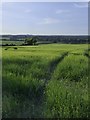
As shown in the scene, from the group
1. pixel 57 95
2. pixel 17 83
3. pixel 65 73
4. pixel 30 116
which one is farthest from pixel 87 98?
pixel 65 73

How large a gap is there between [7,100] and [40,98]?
1251mm

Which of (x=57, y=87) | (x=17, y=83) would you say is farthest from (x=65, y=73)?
(x=57, y=87)

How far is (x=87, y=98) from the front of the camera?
6449mm

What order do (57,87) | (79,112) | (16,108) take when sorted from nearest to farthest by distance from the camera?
(79,112) < (16,108) < (57,87)

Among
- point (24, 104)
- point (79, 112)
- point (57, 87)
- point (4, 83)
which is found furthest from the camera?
point (4, 83)

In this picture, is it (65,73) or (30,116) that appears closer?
(30,116)

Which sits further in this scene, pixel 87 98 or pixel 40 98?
pixel 40 98

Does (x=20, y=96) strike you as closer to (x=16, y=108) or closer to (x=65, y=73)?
(x=16, y=108)

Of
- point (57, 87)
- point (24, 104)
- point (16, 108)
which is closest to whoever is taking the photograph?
point (16, 108)

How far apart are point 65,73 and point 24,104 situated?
6180mm

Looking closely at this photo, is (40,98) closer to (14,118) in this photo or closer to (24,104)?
(24,104)

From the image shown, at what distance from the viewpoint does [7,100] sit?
21.1ft

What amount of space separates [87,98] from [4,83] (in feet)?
8.62

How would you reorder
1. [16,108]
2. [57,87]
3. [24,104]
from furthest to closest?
[57,87], [24,104], [16,108]
